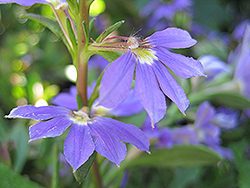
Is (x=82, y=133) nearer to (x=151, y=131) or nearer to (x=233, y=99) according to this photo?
(x=151, y=131)

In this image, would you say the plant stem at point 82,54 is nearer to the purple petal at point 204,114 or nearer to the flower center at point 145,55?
the flower center at point 145,55

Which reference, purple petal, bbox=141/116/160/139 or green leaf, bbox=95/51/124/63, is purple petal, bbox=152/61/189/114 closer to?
green leaf, bbox=95/51/124/63

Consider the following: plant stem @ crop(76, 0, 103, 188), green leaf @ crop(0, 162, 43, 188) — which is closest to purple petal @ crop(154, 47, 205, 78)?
plant stem @ crop(76, 0, 103, 188)

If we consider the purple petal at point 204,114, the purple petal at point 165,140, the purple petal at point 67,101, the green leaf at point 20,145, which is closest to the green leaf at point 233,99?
the purple petal at point 204,114

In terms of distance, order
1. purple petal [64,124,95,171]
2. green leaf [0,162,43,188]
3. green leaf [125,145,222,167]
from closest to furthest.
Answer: purple petal [64,124,95,171], green leaf [0,162,43,188], green leaf [125,145,222,167]

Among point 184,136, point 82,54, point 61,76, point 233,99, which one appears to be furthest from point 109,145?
point 61,76
